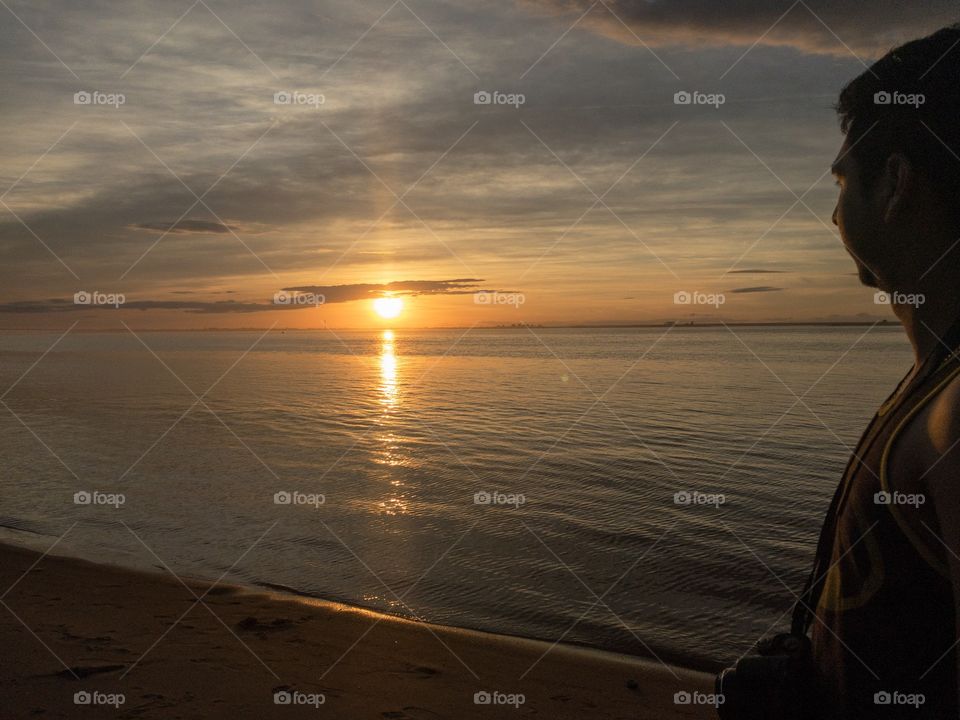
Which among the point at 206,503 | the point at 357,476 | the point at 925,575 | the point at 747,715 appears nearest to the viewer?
the point at 925,575

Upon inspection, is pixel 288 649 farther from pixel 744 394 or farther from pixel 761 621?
pixel 744 394

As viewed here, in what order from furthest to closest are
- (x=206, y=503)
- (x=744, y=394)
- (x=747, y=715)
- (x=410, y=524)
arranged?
(x=744, y=394) → (x=206, y=503) → (x=410, y=524) → (x=747, y=715)

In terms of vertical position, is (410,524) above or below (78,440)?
below

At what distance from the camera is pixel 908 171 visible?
1.45 m

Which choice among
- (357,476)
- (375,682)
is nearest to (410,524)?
(357,476)

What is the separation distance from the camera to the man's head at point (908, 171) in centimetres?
143

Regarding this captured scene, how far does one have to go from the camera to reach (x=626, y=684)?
6781 mm

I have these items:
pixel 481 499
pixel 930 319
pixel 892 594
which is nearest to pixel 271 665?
pixel 892 594

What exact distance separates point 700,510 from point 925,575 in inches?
467

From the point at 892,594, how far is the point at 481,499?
12.6 metres

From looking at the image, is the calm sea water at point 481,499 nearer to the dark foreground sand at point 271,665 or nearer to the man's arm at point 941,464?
the dark foreground sand at point 271,665

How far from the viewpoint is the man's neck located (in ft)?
4.69

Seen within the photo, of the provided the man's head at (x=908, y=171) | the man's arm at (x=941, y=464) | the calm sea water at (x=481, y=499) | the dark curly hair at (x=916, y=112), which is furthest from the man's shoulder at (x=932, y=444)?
the calm sea water at (x=481, y=499)

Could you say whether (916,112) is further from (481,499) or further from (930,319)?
(481,499)
